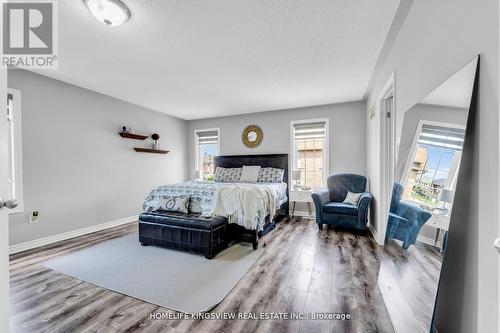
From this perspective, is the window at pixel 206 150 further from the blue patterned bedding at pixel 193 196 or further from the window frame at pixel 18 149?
the window frame at pixel 18 149

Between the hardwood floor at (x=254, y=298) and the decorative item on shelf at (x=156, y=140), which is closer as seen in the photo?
the hardwood floor at (x=254, y=298)

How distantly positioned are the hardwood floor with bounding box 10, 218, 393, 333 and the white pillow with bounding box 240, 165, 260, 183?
219cm

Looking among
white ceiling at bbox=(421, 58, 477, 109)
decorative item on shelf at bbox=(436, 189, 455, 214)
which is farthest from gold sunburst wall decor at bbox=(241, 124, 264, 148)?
decorative item on shelf at bbox=(436, 189, 455, 214)

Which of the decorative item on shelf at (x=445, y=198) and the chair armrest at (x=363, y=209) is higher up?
the decorative item on shelf at (x=445, y=198)

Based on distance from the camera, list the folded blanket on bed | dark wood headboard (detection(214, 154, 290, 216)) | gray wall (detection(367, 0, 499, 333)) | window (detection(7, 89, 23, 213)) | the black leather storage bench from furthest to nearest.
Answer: dark wood headboard (detection(214, 154, 290, 216))
the folded blanket on bed
window (detection(7, 89, 23, 213))
the black leather storage bench
gray wall (detection(367, 0, 499, 333))

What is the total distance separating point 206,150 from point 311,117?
3.02 m

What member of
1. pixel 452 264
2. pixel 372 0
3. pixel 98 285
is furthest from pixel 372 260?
pixel 98 285

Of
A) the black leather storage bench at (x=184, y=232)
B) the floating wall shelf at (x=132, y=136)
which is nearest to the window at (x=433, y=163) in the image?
the black leather storage bench at (x=184, y=232)

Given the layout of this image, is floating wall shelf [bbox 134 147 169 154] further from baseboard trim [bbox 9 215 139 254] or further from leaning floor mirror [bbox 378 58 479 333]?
leaning floor mirror [bbox 378 58 479 333]

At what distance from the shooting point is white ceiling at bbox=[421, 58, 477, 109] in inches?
37.6

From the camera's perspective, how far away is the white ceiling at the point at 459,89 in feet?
3.14

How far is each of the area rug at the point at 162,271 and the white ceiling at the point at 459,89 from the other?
2.10m

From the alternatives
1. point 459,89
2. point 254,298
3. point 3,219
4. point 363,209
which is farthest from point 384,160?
point 3,219

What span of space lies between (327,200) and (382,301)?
93.3 inches
